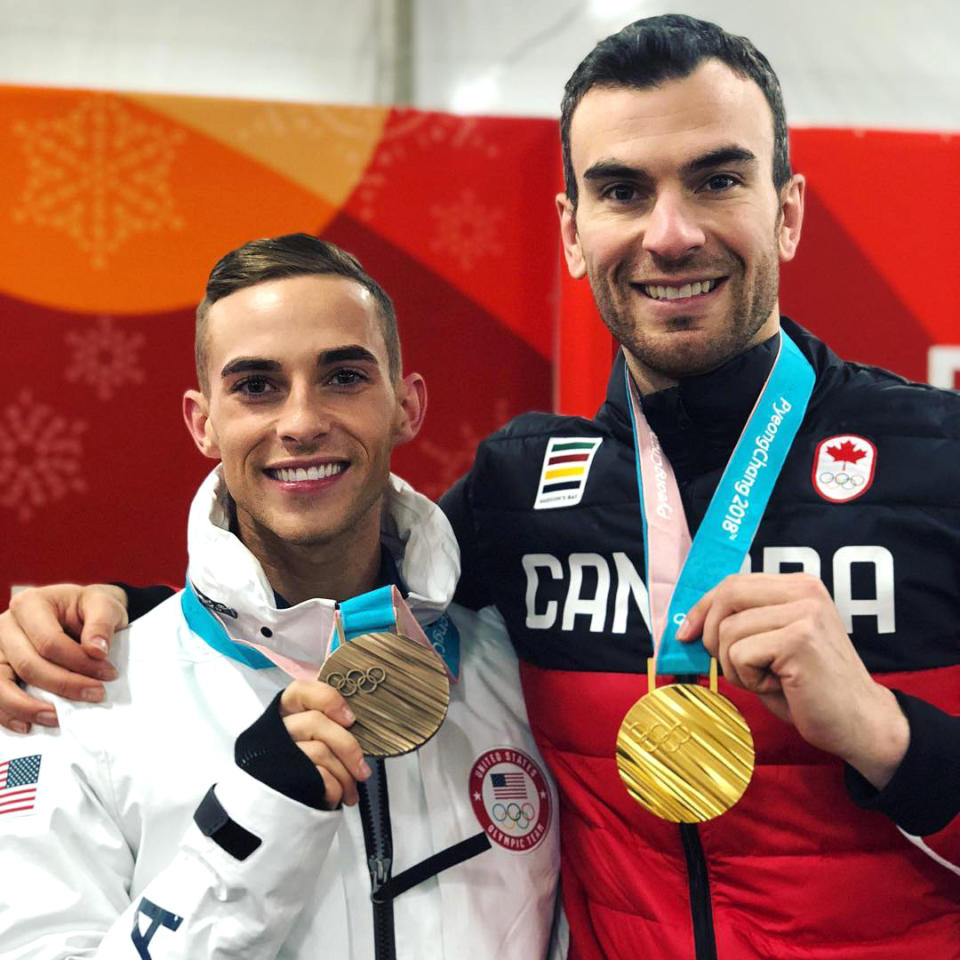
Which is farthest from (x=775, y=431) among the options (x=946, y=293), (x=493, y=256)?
(x=946, y=293)

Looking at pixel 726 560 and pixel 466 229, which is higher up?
pixel 466 229

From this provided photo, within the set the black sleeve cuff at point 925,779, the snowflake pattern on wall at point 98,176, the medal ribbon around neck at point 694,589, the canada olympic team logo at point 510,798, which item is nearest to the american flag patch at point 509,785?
the canada olympic team logo at point 510,798

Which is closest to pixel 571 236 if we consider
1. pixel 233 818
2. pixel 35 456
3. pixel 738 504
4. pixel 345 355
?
pixel 345 355

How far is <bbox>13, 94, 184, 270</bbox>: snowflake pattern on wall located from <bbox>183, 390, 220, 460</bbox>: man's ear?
2.17ft

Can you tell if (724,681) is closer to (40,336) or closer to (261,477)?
(261,477)

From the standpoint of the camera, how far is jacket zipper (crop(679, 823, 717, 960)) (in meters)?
1.28

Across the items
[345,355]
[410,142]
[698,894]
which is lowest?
[698,894]

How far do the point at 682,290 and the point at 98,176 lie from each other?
4.14ft

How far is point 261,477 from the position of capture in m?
1.46

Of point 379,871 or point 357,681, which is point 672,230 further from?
point 379,871

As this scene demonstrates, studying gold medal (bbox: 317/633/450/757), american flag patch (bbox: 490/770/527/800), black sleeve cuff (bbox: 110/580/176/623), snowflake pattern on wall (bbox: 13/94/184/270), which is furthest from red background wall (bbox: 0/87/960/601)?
gold medal (bbox: 317/633/450/757)

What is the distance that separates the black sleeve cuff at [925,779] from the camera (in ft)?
3.82

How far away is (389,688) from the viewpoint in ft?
4.00

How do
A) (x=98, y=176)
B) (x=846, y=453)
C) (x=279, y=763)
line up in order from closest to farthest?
(x=279, y=763), (x=846, y=453), (x=98, y=176)
